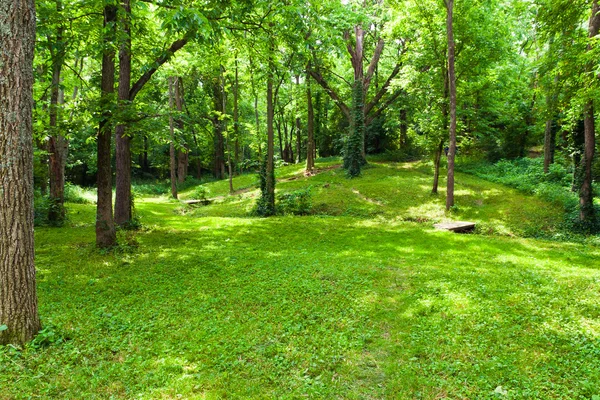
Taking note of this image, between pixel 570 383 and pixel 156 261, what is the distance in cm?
778

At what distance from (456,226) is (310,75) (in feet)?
48.3

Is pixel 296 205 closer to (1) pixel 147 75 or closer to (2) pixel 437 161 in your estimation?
(1) pixel 147 75

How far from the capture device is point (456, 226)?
1214 centimetres

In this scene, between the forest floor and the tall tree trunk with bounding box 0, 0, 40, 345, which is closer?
the forest floor

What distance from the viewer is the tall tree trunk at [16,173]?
388cm

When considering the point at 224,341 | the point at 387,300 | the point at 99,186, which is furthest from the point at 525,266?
the point at 99,186

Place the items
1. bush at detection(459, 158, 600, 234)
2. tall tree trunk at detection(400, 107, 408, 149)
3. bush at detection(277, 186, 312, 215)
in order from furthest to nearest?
1. tall tree trunk at detection(400, 107, 408, 149)
2. bush at detection(277, 186, 312, 215)
3. bush at detection(459, 158, 600, 234)

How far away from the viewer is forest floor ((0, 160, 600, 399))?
12.2 ft

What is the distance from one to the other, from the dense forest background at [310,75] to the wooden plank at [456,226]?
160 inches

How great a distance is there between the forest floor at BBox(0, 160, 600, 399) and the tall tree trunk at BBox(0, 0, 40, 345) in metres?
0.48

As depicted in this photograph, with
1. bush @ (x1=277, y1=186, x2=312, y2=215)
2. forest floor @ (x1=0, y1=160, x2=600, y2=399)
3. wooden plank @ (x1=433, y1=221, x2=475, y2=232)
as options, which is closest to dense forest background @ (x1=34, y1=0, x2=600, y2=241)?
bush @ (x1=277, y1=186, x2=312, y2=215)

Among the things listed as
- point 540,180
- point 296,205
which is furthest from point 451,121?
point 540,180

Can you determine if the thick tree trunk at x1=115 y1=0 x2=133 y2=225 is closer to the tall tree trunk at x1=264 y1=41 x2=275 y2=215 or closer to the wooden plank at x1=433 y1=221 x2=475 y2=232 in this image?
the tall tree trunk at x1=264 y1=41 x2=275 y2=215

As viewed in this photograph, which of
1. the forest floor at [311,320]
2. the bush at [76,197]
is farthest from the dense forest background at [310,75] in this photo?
the forest floor at [311,320]
